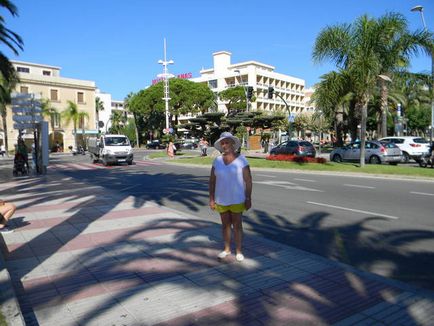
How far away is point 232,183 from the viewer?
5.27 meters

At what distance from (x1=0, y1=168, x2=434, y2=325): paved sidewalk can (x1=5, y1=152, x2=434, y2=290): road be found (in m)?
0.69

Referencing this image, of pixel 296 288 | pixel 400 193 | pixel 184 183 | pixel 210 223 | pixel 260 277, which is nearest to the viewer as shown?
pixel 296 288

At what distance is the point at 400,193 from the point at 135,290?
971 centimetres

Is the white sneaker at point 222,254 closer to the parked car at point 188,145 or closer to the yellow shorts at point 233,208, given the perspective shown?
the yellow shorts at point 233,208

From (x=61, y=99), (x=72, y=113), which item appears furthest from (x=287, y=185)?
(x=61, y=99)

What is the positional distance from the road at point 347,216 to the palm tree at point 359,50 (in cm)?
553

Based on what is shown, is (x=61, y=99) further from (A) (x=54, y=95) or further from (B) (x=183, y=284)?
(B) (x=183, y=284)

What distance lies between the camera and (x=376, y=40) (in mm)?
18547

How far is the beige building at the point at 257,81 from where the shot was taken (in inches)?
3391

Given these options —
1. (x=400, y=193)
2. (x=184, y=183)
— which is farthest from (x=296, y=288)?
(x=184, y=183)

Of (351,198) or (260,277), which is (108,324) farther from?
(351,198)

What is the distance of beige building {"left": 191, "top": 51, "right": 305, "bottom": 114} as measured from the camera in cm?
8612

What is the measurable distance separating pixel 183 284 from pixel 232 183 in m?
1.38

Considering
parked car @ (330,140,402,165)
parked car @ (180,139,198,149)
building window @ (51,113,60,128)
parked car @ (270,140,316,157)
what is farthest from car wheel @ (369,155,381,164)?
building window @ (51,113,60,128)
